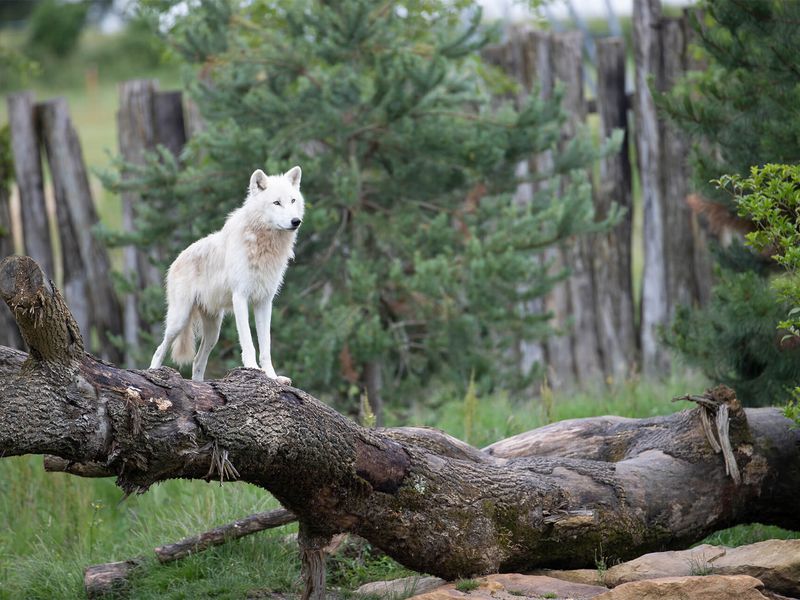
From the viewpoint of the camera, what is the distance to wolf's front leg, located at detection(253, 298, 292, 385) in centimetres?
588

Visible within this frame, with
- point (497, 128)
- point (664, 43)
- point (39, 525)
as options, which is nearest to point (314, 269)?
point (497, 128)

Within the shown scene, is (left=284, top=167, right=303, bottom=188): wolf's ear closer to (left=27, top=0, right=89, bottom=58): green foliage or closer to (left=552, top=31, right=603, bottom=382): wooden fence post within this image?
(left=552, top=31, right=603, bottom=382): wooden fence post

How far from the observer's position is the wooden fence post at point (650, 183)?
12.1 metres

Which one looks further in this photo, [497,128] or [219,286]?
[497,128]

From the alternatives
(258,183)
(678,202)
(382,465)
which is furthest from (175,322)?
(678,202)

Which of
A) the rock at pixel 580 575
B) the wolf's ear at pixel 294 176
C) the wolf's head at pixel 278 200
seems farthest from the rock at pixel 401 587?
the wolf's ear at pixel 294 176

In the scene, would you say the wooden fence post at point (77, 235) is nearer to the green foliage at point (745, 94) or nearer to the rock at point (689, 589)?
the green foliage at point (745, 94)

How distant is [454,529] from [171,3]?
8717mm

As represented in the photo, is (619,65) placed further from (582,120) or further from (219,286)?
(219,286)

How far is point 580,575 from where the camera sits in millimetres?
6250

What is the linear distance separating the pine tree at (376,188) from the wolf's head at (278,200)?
12.2ft

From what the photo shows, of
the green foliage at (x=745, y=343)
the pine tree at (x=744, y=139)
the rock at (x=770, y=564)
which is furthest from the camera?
the pine tree at (x=744, y=139)

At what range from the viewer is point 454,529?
6.13 m

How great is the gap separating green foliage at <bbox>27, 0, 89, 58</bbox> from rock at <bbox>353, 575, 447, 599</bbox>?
31.9 m
